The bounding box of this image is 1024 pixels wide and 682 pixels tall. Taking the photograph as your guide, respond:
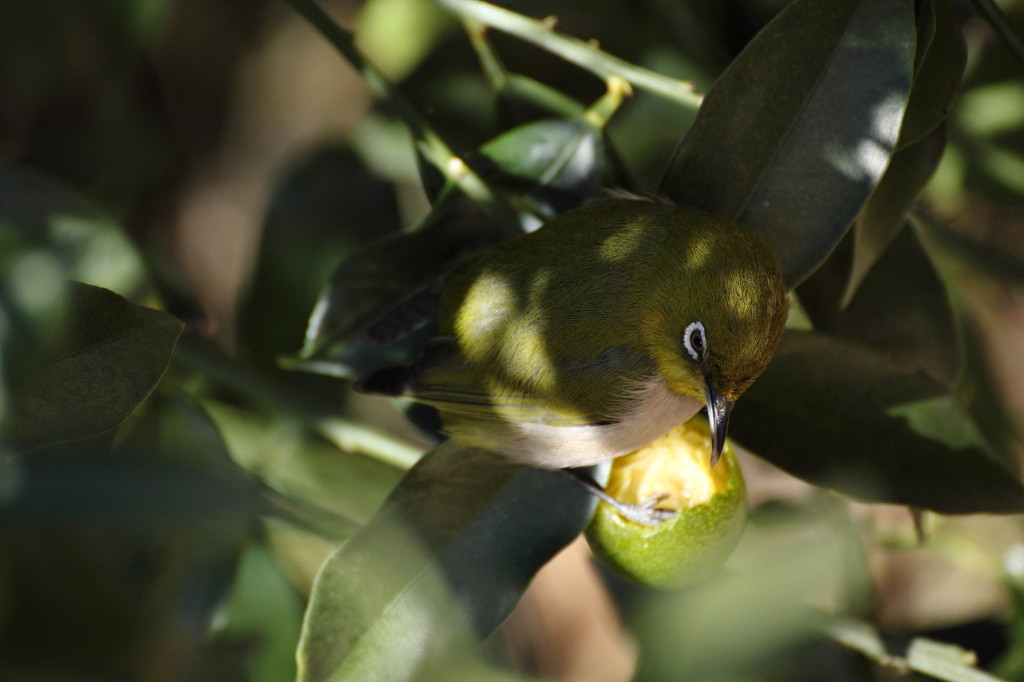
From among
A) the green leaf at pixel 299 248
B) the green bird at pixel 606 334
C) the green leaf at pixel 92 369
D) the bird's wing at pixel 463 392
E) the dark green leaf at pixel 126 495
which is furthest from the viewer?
the green leaf at pixel 299 248

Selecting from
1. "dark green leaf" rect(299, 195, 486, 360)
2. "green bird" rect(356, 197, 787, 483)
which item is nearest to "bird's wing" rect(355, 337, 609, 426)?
"green bird" rect(356, 197, 787, 483)

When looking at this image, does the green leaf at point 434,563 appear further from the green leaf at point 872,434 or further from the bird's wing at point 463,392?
the green leaf at point 872,434

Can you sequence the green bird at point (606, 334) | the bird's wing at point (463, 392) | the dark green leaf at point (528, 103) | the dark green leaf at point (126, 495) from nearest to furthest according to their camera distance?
1. the dark green leaf at point (126, 495)
2. the green bird at point (606, 334)
3. the bird's wing at point (463, 392)
4. the dark green leaf at point (528, 103)

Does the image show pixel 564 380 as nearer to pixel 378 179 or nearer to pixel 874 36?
pixel 874 36

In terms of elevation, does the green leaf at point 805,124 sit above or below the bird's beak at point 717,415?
above

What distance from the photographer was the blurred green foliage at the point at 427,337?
922mm

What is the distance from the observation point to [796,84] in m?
1.05

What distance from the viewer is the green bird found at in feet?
3.31

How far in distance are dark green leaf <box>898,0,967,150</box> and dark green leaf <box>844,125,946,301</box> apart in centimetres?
7

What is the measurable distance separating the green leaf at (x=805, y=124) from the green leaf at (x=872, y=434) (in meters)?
0.18

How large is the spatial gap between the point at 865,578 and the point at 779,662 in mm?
1011

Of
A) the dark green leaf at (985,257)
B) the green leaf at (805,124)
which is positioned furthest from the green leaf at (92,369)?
the dark green leaf at (985,257)

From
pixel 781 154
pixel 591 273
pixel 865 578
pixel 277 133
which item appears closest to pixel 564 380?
pixel 591 273

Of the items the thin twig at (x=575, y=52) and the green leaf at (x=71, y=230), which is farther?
the green leaf at (x=71, y=230)
